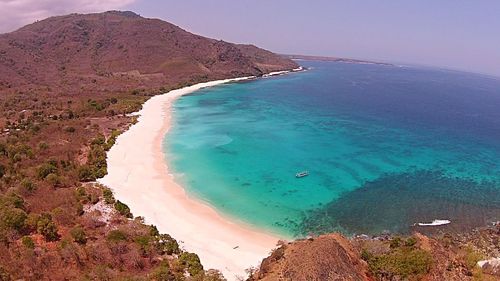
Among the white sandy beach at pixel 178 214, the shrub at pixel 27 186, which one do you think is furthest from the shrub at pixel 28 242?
the shrub at pixel 27 186

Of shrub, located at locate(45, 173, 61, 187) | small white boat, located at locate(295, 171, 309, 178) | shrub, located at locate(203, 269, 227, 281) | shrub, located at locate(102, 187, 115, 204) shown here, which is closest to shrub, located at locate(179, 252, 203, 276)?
shrub, located at locate(203, 269, 227, 281)

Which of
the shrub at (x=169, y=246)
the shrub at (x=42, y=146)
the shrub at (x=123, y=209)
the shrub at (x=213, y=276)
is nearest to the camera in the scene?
the shrub at (x=213, y=276)

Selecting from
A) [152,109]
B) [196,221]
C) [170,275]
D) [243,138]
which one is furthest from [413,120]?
[170,275]

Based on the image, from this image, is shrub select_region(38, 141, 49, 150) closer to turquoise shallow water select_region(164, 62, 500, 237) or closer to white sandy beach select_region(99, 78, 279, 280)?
white sandy beach select_region(99, 78, 279, 280)

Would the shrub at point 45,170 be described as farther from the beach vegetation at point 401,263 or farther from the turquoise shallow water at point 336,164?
the beach vegetation at point 401,263

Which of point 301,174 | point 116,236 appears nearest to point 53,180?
point 116,236

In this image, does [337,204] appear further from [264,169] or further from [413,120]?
[413,120]
